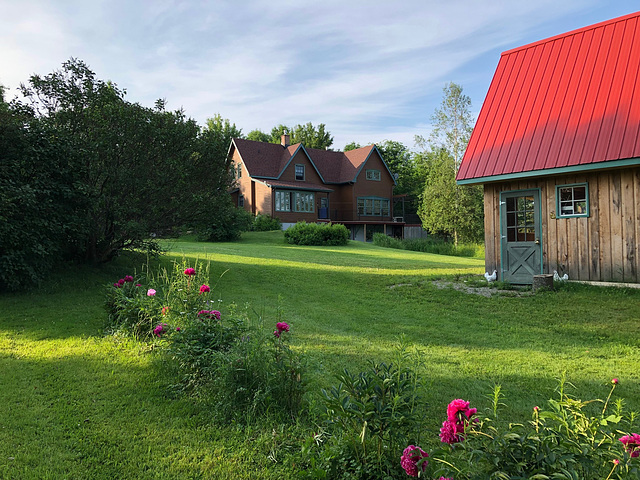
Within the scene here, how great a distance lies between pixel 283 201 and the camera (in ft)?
112

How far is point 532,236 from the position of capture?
11.1 meters

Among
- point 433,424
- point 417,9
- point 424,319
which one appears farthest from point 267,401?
point 417,9

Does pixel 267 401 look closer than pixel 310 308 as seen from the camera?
Yes

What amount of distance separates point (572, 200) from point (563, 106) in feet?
8.09

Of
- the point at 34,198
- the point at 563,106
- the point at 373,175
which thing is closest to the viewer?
the point at 34,198

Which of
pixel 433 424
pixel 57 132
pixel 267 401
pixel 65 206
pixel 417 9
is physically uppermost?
pixel 417 9

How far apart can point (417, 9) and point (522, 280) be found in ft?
25.3

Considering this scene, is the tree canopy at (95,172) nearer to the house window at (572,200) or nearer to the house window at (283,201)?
the house window at (572,200)

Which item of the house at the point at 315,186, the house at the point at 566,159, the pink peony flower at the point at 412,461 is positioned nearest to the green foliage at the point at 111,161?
the house at the point at 566,159

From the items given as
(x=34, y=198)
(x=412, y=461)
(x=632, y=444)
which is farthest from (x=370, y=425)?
(x=34, y=198)

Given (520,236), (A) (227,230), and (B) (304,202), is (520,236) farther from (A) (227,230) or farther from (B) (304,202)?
(B) (304,202)

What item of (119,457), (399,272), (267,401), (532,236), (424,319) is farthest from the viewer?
(399,272)

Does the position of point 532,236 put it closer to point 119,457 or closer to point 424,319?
point 424,319

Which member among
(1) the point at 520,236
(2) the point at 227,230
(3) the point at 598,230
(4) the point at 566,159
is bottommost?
(1) the point at 520,236
